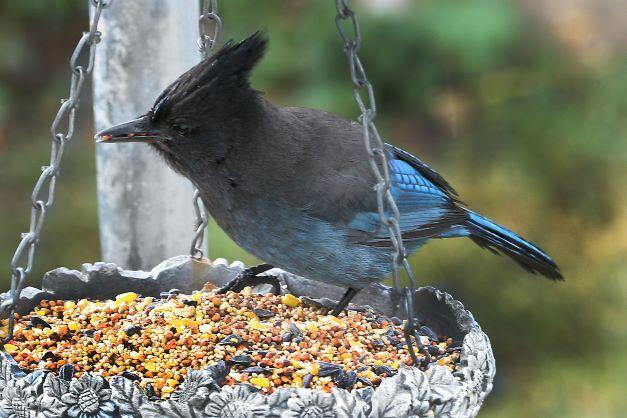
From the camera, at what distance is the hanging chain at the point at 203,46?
2.99m

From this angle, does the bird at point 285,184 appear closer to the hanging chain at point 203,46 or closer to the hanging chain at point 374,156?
the hanging chain at point 203,46

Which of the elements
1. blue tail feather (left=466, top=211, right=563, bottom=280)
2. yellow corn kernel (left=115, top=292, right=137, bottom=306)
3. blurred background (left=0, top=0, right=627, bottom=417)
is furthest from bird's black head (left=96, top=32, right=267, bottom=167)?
blurred background (left=0, top=0, right=627, bottom=417)

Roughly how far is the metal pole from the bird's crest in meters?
0.57

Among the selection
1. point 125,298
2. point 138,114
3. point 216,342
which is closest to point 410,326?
point 216,342

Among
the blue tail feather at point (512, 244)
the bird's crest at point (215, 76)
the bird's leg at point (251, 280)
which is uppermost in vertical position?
the bird's crest at point (215, 76)

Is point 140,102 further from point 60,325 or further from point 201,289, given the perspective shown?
point 60,325

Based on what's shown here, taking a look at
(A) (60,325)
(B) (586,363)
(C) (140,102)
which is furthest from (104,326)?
(B) (586,363)

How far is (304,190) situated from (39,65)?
3983 millimetres

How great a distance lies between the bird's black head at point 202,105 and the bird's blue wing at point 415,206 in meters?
0.48

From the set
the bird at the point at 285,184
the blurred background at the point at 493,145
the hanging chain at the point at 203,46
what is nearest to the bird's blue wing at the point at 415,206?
the bird at the point at 285,184

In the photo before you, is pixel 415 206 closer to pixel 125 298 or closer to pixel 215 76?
pixel 215 76

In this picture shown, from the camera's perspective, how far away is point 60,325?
8.57 feet

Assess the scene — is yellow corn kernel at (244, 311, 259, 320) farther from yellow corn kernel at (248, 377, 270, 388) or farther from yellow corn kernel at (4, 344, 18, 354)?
yellow corn kernel at (4, 344, 18, 354)

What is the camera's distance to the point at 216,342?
249 centimetres
